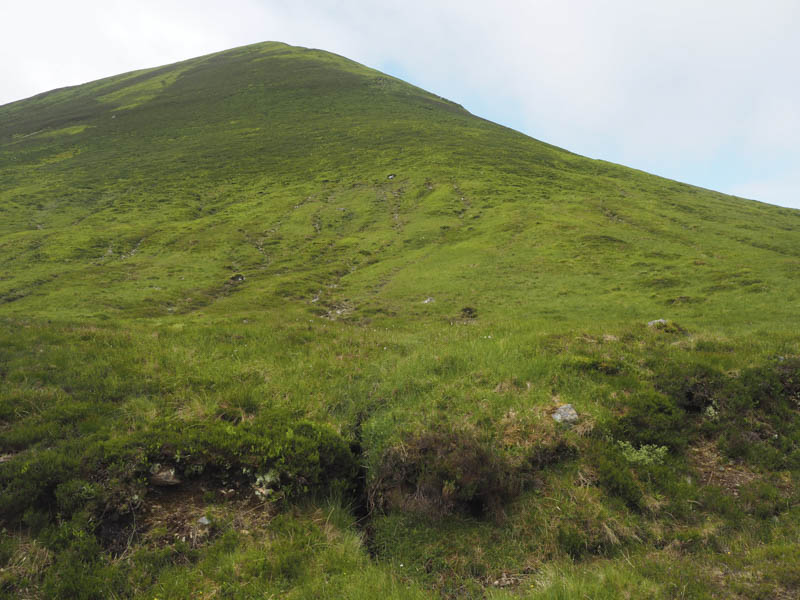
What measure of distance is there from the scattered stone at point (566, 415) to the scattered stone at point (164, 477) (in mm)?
9137

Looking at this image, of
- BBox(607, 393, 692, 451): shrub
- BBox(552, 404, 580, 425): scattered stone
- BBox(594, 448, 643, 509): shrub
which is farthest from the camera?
BBox(552, 404, 580, 425): scattered stone

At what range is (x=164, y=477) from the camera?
811cm

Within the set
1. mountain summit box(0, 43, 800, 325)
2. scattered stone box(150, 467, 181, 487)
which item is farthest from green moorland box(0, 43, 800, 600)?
mountain summit box(0, 43, 800, 325)

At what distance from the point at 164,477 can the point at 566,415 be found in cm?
966

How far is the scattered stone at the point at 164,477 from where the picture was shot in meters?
8.06

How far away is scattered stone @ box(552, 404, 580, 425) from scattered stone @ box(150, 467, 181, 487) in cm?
914

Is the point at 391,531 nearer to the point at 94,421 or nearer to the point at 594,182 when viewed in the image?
the point at 94,421

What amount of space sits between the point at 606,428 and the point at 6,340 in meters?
19.3

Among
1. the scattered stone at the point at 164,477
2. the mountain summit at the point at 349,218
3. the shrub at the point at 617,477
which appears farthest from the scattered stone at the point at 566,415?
the mountain summit at the point at 349,218

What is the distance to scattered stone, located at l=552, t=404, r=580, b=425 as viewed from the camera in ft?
32.9

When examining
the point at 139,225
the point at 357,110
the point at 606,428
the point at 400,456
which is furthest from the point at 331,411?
the point at 357,110

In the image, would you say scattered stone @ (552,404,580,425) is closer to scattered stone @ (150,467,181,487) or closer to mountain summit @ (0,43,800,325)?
scattered stone @ (150,467,181,487)

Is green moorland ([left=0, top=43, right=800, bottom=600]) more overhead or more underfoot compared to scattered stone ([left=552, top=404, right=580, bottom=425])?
more underfoot

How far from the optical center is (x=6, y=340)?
13.3 metres
